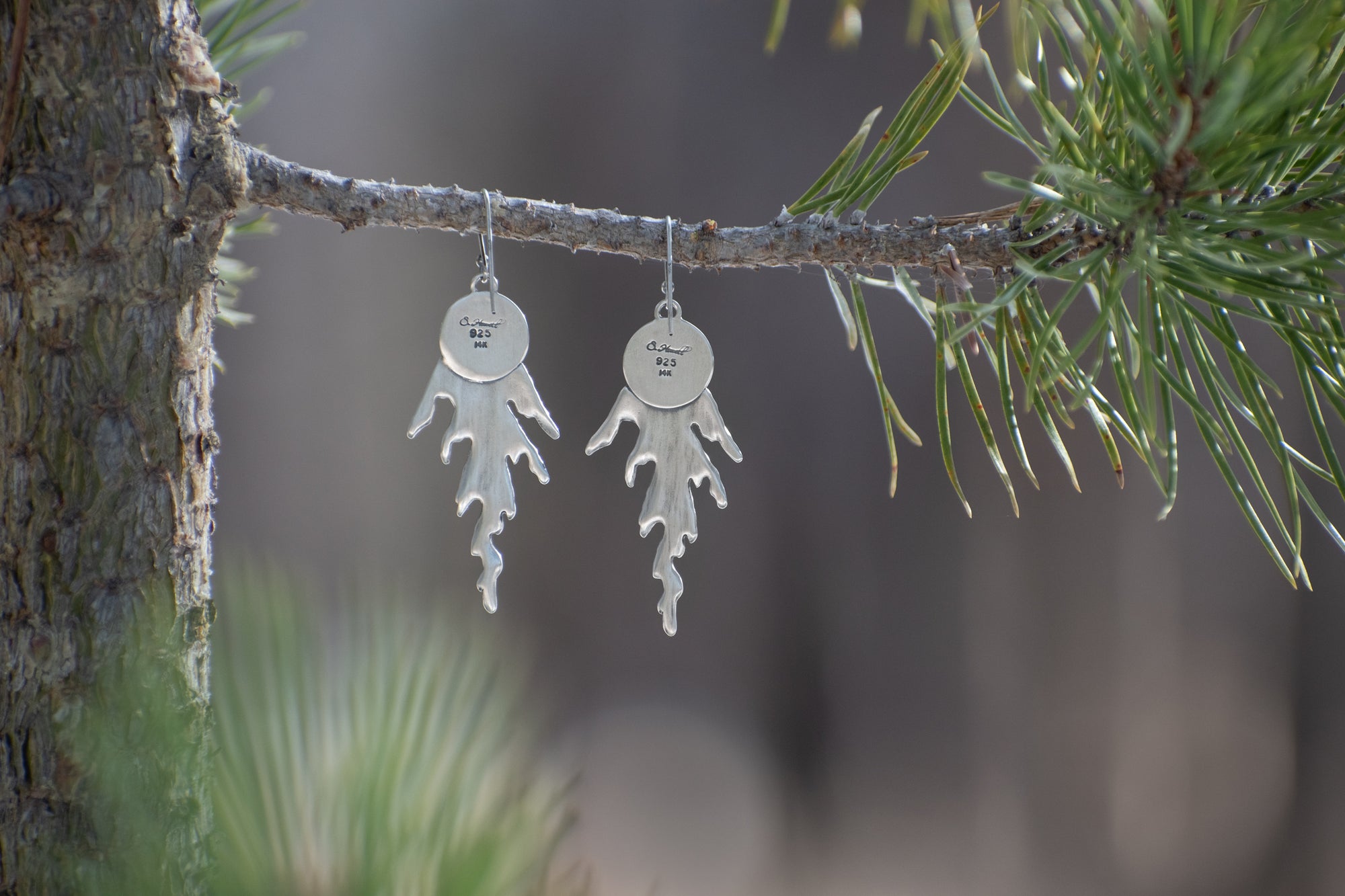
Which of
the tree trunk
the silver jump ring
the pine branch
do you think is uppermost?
the silver jump ring

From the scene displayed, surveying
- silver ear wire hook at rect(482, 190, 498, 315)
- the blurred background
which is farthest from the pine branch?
the blurred background

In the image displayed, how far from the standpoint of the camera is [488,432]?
30cm

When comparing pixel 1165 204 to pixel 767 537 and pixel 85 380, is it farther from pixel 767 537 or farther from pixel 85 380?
pixel 767 537

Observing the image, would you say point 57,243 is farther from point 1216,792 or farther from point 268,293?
point 1216,792

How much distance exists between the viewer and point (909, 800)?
0.74 metres

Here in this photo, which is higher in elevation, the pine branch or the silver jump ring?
the silver jump ring

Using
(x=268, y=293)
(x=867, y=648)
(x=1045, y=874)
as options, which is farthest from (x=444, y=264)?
(x=1045, y=874)

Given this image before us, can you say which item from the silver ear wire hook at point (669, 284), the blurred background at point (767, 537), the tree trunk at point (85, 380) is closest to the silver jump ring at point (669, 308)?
the silver ear wire hook at point (669, 284)

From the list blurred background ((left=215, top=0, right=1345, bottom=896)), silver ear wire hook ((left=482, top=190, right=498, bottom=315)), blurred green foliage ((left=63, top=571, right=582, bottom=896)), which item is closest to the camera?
blurred green foliage ((left=63, top=571, right=582, bottom=896))

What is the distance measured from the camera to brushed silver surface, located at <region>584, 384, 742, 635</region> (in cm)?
31

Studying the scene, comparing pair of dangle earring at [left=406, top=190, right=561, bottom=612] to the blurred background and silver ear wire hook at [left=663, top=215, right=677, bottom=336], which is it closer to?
silver ear wire hook at [left=663, top=215, right=677, bottom=336]

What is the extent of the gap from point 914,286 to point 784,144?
481mm

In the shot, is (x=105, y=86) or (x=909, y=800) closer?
(x=105, y=86)

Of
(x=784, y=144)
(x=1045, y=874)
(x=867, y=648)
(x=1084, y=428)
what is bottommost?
(x=1045, y=874)
